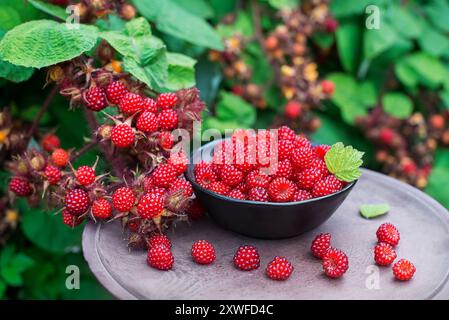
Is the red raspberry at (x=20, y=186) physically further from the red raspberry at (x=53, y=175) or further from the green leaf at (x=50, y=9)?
the green leaf at (x=50, y=9)

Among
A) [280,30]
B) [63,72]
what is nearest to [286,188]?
[63,72]

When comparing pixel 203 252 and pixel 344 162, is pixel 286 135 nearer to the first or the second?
pixel 344 162

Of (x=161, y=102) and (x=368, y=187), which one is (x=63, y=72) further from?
(x=368, y=187)

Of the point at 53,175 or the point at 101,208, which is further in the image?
the point at 53,175

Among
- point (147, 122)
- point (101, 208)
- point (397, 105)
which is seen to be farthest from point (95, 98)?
point (397, 105)

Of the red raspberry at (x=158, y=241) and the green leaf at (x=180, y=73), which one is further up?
the green leaf at (x=180, y=73)

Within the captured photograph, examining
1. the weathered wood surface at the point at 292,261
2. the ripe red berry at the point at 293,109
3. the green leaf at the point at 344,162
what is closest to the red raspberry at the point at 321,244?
the weathered wood surface at the point at 292,261

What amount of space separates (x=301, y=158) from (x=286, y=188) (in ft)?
0.27

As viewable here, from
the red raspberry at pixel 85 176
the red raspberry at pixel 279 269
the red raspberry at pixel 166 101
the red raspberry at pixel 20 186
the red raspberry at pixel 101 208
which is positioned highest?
the red raspberry at pixel 166 101

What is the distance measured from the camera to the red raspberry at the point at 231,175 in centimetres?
115

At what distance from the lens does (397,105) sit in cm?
240

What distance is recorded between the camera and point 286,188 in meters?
1.10

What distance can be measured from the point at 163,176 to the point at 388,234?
Answer: 1.54 feet

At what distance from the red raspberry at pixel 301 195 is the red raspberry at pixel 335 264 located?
0.11 meters
